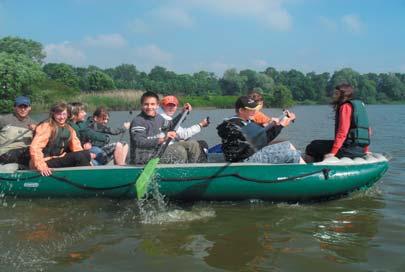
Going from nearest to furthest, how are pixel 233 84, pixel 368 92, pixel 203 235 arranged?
pixel 203 235
pixel 368 92
pixel 233 84

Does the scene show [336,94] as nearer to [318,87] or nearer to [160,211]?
[160,211]

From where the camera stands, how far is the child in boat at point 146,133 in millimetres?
5316

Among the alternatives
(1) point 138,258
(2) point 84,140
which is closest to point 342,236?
(1) point 138,258

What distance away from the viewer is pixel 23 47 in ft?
198

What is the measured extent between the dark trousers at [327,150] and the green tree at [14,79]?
28.9 meters

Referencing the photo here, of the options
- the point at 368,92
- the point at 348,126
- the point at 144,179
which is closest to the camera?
the point at 144,179

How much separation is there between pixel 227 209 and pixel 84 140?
271 centimetres

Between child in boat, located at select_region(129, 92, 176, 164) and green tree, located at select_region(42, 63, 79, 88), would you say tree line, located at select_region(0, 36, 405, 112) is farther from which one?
child in boat, located at select_region(129, 92, 176, 164)

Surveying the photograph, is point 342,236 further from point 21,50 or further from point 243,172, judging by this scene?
point 21,50

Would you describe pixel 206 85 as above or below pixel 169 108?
above

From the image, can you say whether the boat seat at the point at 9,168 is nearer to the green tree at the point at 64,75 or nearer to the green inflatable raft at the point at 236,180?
the green inflatable raft at the point at 236,180

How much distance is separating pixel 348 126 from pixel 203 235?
229cm

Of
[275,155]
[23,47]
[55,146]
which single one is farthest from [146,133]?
[23,47]

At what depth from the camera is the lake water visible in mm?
3445
